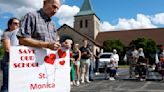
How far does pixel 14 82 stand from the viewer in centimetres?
330

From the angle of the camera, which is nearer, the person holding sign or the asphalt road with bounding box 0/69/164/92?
the person holding sign

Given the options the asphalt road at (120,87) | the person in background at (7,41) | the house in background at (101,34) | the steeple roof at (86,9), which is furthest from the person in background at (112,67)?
the steeple roof at (86,9)

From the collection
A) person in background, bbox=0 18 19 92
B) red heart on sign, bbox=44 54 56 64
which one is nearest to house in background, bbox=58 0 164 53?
person in background, bbox=0 18 19 92

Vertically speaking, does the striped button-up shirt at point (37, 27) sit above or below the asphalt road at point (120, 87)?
above

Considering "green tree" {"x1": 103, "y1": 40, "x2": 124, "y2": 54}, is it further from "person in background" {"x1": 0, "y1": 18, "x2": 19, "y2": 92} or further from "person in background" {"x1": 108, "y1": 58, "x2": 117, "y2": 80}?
"person in background" {"x1": 0, "y1": 18, "x2": 19, "y2": 92}

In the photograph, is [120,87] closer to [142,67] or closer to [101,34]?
[142,67]

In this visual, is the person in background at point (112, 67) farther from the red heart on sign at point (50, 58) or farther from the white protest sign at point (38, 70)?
the red heart on sign at point (50, 58)

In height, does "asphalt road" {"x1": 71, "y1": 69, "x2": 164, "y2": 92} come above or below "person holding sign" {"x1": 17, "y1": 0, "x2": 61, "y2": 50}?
below

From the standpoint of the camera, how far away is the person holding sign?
3.42 metres

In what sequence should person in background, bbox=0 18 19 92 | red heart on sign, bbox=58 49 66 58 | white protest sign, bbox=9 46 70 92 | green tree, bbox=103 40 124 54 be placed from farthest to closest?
green tree, bbox=103 40 124 54 → person in background, bbox=0 18 19 92 → red heart on sign, bbox=58 49 66 58 → white protest sign, bbox=9 46 70 92

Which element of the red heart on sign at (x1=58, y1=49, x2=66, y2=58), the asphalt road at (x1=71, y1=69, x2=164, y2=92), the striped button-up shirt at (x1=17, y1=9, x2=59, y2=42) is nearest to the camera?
the striped button-up shirt at (x1=17, y1=9, x2=59, y2=42)

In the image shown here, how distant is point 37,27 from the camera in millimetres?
3600

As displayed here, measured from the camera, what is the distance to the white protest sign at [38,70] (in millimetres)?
3305

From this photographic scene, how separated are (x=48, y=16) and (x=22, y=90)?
2.81 feet
